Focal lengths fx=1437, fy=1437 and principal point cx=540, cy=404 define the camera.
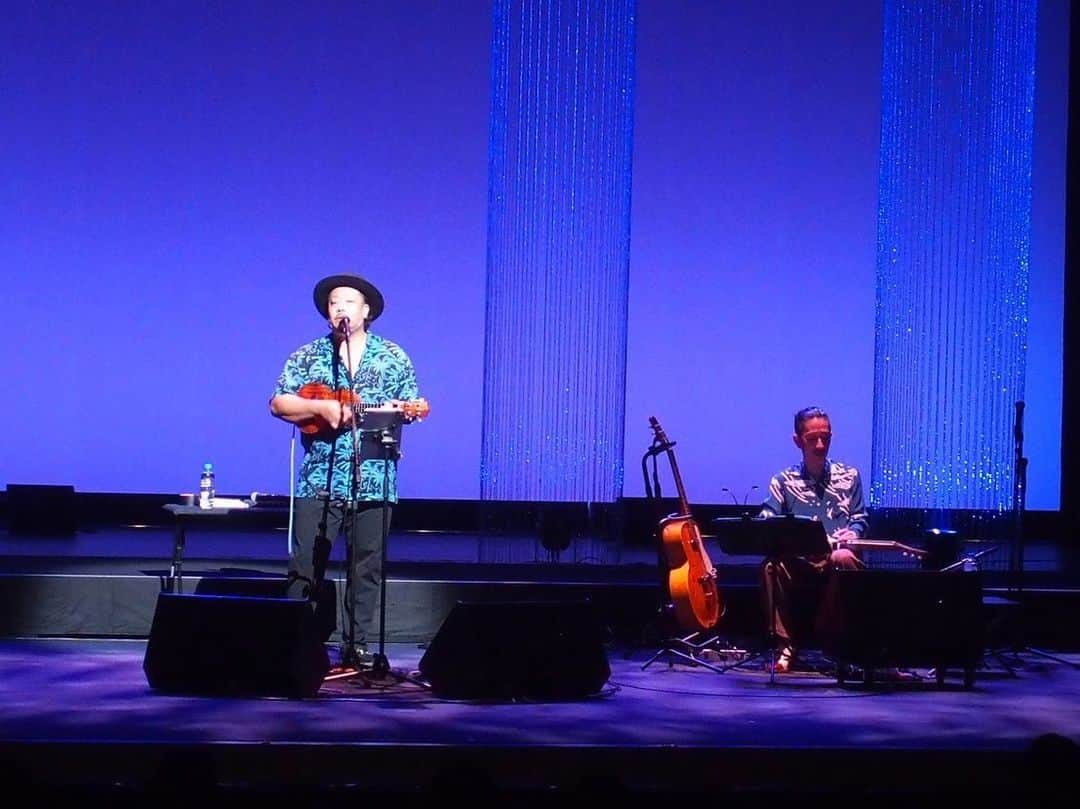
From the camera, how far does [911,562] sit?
25.6 feet

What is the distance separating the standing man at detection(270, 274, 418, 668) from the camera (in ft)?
17.3

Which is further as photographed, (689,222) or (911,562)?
(689,222)

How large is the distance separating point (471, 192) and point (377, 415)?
3583 mm

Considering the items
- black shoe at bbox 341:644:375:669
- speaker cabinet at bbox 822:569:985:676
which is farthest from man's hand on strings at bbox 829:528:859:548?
black shoe at bbox 341:644:375:669

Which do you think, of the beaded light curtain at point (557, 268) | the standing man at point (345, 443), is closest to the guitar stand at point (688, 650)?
the standing man at point (345, 443)

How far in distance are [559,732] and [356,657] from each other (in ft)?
4.16

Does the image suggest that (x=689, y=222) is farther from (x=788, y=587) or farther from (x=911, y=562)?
(x=788, y=587)

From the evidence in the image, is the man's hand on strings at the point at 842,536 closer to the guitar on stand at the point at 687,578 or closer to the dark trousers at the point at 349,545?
the guitar on stand at the point at 687,578

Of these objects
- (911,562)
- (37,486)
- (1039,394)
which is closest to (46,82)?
(37,486)

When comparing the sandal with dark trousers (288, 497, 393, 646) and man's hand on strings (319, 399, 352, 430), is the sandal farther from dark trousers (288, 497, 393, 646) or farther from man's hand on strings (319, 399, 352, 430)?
man's hand on strings (319, 399, 352, 430)

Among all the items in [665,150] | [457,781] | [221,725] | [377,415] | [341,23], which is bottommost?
[221,725]

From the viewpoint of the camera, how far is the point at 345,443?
529 cm

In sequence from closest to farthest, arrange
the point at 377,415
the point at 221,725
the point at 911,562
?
1. the point at 221,725
2. the point at 377,415
3. the point at 911,562

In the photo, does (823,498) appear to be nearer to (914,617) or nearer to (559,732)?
(914,617)
